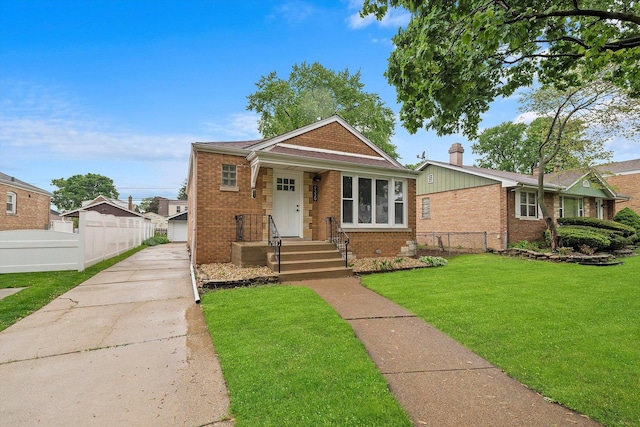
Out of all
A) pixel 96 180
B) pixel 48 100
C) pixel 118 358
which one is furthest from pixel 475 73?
pixel 96 180

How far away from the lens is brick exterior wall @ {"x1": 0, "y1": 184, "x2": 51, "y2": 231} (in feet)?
62.6

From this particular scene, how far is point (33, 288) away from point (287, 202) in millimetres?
6657

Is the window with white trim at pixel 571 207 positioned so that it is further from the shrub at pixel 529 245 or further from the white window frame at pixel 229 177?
the white window frame at pixel 229 177

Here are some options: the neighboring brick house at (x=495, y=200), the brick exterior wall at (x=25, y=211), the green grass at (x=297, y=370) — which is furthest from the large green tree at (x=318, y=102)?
the green grass at (x=297, y=370)

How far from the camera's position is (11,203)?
19.9m

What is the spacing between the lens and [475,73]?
404 centimetres

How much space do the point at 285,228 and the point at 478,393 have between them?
779 cm

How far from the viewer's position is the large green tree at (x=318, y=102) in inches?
1065

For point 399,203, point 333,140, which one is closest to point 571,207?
point 399,203

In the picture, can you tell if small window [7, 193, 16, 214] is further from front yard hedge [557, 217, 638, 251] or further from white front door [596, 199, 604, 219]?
white front door [596, 199, 604, 219]

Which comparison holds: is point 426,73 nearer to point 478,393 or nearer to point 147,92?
point 478,393

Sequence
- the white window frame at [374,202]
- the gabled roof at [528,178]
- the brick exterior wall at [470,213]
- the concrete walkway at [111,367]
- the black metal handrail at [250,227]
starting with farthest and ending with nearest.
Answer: the brick exterior wall at [470,213], the gabled roof at [528,178], the white window frame at [374,202], the black metal handrail at [250,227], the concrete walkway at [111,367]

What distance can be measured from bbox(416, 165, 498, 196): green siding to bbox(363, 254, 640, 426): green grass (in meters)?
7.75

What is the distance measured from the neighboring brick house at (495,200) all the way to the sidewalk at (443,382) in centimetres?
1224
